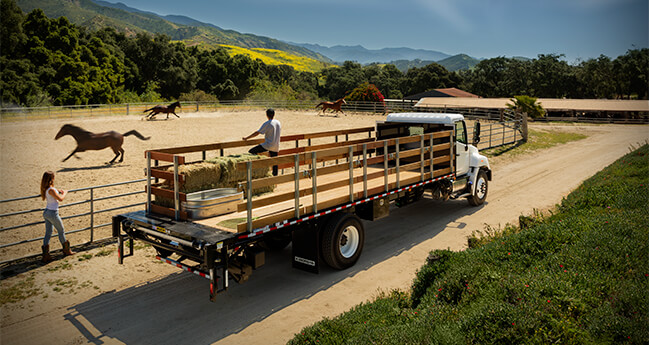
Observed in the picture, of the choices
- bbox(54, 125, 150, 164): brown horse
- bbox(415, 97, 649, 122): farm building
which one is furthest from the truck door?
bbox(415, 97, 649, 122): farm building

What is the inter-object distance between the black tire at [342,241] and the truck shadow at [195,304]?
0.73 ft

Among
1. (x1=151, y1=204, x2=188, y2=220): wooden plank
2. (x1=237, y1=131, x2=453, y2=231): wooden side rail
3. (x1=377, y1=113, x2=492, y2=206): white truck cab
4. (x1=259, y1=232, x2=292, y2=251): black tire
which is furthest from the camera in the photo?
(x1=377, y1=113, x2=492, y2=206): white truck cab

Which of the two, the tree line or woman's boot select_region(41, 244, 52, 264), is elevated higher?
the tree line

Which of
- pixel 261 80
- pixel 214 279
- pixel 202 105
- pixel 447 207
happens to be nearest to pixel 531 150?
pixel 447 207

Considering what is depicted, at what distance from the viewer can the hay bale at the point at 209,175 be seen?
7637 mm

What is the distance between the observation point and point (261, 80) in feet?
262

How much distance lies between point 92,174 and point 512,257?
14.5 m

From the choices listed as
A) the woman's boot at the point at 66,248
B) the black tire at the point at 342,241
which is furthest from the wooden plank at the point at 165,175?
the woman's boot at the point at 66,248

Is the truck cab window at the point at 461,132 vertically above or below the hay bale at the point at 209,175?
above

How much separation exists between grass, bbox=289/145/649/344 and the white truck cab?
4101 millimetres

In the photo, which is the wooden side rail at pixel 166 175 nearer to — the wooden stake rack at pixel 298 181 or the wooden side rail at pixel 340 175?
the wooden stake rack at pixel 298 181

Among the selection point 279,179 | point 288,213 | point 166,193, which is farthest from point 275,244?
point 166,193

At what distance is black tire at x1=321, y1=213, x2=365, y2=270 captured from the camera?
8.30 metres

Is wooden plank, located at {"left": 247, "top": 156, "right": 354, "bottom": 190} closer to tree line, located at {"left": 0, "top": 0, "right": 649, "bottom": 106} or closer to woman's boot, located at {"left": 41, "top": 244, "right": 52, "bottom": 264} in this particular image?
woman's boot, located at {"left": 41, "top": 244, "right": 52, "bottom": 264}
